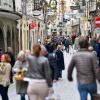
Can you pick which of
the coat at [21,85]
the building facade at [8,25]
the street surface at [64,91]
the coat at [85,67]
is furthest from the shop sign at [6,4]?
the coat at [85,67]

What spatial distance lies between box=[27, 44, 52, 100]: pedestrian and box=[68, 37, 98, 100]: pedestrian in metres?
0.53

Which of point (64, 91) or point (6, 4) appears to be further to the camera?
point (6, 4)

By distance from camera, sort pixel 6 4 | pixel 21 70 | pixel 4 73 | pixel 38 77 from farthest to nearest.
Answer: pixel 6 4
pixel 4 73
pixel 21 70
pixel 38 77

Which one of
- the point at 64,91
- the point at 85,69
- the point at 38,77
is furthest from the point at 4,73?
the point at 64,91

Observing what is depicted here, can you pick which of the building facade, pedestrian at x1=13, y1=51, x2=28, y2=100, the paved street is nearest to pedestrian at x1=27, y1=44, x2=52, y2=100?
pedestrian at x1=13, y1=51, x2=28, y2=100

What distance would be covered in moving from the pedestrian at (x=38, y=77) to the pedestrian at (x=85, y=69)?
53 centimetres

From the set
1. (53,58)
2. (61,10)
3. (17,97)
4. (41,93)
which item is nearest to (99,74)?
(41,93)

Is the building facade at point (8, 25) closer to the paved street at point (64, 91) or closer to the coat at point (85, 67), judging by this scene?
the paved street at point (64, 91)

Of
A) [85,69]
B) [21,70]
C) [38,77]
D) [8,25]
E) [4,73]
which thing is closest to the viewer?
[38,77]

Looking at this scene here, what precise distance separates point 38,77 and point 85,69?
1028 mm

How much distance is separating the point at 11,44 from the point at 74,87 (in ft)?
71.2

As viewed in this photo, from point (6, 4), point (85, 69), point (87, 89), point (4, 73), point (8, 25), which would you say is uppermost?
point (6, 4)

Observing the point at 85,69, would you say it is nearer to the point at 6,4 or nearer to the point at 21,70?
the point at 21,70

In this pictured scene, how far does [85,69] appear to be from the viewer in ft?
36.9
